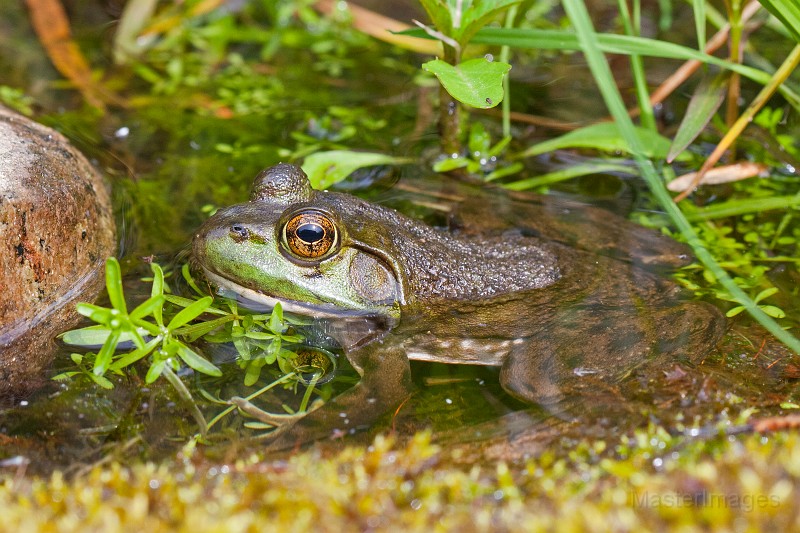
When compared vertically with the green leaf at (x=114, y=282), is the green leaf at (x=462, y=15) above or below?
above

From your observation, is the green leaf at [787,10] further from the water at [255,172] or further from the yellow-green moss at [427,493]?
the yellow-green moss at [427,493]

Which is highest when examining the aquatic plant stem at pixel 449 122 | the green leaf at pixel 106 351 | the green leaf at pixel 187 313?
the aquatic plant stem at pixel 449 122

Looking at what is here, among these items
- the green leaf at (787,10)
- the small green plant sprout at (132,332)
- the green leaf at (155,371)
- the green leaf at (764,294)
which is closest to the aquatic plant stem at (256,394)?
the small green plant sprout at (132,332)

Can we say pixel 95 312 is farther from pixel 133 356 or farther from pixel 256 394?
pixel 256 394

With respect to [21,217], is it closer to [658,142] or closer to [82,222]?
[82,222]

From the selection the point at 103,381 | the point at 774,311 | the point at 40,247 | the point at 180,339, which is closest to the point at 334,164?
the point at 180,339

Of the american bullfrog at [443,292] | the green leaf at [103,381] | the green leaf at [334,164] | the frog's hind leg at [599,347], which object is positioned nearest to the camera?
the green leaf at [103,381]
